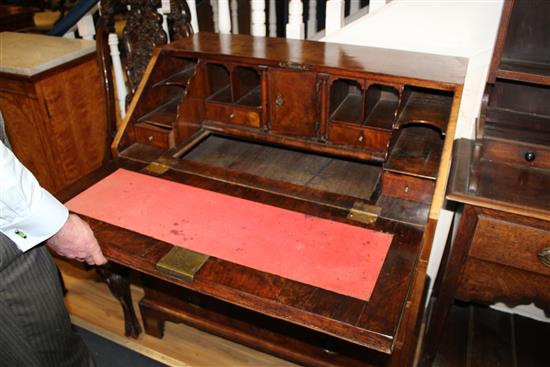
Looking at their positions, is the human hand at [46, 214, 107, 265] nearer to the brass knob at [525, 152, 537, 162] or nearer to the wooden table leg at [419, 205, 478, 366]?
the wooden table leg at [419, 205, 478, 366]

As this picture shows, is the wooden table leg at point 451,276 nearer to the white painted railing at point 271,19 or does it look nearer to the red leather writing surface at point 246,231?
the red leather writing surface at point 246,231

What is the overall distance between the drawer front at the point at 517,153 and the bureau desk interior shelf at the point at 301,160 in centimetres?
17

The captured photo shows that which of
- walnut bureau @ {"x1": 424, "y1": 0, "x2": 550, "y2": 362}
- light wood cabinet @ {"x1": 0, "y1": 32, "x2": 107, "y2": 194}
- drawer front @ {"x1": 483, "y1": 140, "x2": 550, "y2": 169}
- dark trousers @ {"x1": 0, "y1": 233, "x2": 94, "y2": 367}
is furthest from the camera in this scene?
light wood cabinet @ {"x1": 0, "y1": 32, "x2": 107, "y2": 194}

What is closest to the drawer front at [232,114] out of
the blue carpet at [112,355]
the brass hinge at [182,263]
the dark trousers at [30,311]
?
the brass hinge at [182,263]

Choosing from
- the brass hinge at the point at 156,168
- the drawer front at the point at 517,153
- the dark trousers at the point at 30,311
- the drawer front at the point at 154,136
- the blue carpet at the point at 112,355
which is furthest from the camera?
the blue carpet at the point at 112,355

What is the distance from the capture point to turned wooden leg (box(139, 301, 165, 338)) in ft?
7.09

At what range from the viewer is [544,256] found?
1336mm

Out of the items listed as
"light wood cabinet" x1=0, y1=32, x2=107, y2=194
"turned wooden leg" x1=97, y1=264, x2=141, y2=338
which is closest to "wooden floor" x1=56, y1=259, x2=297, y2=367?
"turned wooden leg" x1=97, y1=264, x2=141, y2=338

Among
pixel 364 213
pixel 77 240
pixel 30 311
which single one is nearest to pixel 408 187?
pixel 364 213

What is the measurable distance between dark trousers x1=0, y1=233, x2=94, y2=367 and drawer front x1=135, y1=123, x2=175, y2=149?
1.86ft

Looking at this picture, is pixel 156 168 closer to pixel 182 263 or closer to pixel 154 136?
pixel 154 136

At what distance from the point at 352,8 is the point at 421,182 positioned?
4.00 ft

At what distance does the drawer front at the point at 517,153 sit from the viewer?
147 centimetres

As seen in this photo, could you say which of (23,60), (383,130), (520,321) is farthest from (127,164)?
(520,321)
